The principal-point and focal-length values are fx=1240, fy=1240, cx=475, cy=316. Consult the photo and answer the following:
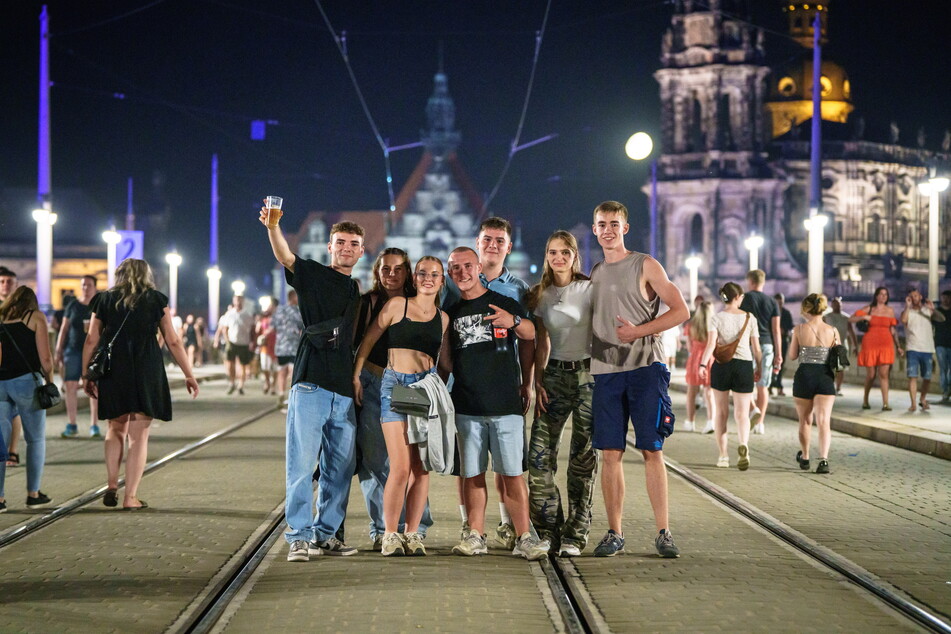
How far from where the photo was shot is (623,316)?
7160 mm

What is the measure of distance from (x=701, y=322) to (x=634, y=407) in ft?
23.8

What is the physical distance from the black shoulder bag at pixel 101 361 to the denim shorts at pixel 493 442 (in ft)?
10.0

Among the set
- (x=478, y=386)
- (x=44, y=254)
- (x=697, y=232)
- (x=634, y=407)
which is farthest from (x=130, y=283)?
(x=697, y=232)

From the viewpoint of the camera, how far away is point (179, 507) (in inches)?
360

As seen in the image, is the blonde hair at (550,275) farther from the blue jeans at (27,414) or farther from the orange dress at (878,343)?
the orange dress at (878,343)

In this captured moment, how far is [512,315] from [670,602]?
1.96 metres

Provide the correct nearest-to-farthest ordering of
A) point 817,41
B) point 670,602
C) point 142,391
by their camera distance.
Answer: point 670,602 → point 142,391 → point 817,41

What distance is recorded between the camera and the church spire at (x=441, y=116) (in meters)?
132

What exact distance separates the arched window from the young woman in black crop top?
7101cm

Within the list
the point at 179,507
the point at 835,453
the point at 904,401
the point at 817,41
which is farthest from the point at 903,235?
the point at 179,507

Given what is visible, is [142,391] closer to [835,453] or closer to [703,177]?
[835,453]

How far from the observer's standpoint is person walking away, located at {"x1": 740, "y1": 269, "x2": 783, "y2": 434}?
14.4m

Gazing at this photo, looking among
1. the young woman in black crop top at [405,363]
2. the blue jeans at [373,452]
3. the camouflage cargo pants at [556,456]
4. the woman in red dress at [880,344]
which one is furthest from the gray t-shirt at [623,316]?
the woman in red dress at [880,344]

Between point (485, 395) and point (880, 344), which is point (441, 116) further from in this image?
point (485, 395)
